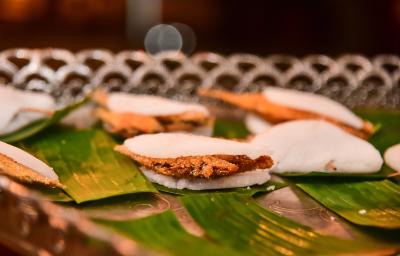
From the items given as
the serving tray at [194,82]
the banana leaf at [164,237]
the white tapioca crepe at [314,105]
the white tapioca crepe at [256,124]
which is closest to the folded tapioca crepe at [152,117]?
the white tapioca crepe at [256,124]

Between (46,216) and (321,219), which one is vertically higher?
(46,216)

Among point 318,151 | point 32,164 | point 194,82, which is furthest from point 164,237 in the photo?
point 194,82

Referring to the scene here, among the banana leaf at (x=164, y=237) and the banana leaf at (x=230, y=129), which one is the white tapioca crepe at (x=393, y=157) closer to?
the banana leaf at (x=230, y=129)

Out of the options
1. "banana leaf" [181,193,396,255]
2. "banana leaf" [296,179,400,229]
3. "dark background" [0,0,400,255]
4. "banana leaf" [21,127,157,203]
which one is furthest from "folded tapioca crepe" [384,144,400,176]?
"dark background" [0,0,400,255]

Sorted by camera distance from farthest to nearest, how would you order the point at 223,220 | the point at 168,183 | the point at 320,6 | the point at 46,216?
1. the point at 320,6
2. the point at 168,183
3. the point at 223,220
4. the point at 46,216

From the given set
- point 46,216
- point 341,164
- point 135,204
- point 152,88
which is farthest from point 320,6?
point 46,216

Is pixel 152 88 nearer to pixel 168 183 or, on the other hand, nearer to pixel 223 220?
pixel 168 183
